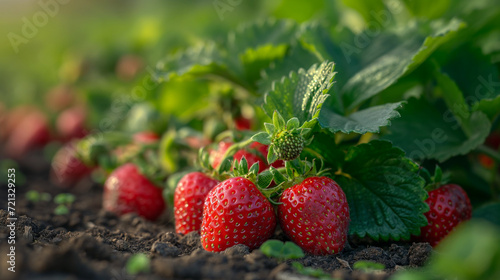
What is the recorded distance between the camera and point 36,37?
566 cm

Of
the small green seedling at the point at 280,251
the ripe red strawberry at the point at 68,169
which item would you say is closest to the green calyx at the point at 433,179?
the small green seedling at the point at 280,251

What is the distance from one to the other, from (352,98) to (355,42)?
1.20 ft

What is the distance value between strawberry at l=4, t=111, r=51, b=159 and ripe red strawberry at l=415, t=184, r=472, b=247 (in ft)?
9.57

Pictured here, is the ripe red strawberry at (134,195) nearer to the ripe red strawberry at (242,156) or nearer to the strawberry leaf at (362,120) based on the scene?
the ripe red strawberry at (242,156)

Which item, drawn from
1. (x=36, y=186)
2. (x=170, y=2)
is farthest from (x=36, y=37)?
(x=36, y=186)

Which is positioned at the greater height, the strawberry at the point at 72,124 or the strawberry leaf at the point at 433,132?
the strawberry at the point at 72,124

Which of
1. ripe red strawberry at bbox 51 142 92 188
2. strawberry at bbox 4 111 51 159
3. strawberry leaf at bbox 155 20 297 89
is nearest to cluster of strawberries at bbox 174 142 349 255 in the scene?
strawberry leaf at bbox 155 20 297 89

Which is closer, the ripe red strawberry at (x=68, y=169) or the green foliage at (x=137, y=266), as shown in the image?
the green foliage at (x=137, y=266)

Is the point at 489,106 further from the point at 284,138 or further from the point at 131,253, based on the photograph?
the point at 131,253

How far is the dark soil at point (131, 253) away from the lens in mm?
973

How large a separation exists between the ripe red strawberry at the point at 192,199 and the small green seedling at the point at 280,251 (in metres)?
0.37

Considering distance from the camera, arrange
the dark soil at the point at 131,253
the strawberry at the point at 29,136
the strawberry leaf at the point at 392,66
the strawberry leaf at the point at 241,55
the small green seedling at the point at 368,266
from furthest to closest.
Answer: the strawberry at the point at 29,136, the strawberry leaf at the point at 241,55, the strawberry leaf at the point at 392,66, the small green seedling at the point at 368,266, the dark soil at the point at 131,253

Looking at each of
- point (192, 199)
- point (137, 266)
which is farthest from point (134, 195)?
point (137, 266)

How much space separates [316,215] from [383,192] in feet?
0.91
